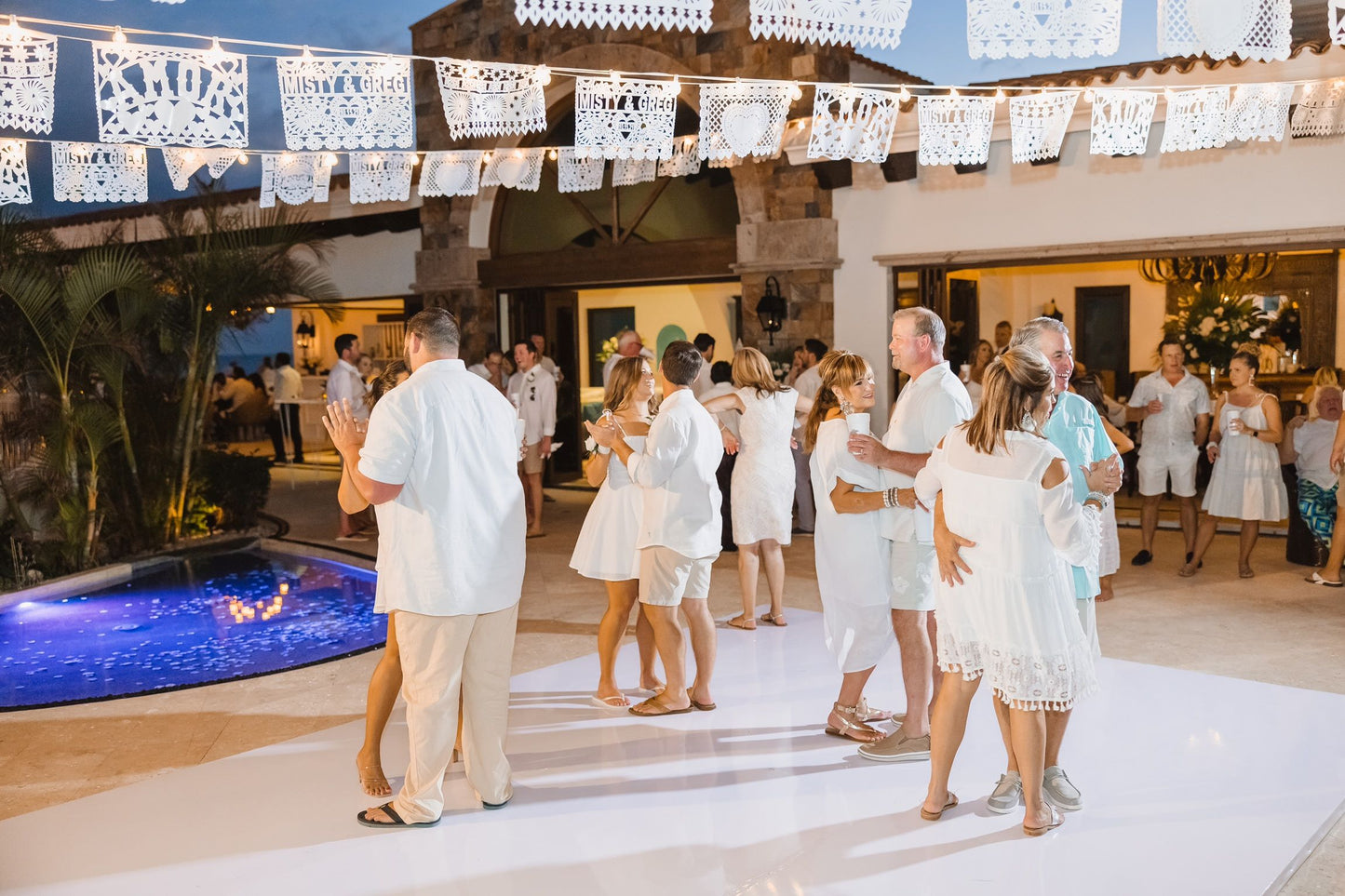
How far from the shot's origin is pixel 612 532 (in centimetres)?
497

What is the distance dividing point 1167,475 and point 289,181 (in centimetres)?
617

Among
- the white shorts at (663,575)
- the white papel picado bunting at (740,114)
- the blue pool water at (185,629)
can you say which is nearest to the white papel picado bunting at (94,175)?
the blue pool water at (185,629)

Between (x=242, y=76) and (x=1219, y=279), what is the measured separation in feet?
34.8

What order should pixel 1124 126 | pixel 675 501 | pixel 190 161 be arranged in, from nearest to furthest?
pixel 675 501, pixel 1124 126, pixel 190 161

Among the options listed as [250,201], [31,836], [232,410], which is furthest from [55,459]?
[232,410]

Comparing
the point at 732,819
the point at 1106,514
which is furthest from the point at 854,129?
the point at 732,819

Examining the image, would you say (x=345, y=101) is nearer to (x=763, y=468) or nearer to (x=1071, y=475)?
(x=763, y=468)

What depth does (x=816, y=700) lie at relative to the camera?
200 inches

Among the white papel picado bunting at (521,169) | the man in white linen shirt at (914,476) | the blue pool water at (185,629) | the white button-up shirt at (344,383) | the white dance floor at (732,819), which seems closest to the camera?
the white dance floor at (732,819)

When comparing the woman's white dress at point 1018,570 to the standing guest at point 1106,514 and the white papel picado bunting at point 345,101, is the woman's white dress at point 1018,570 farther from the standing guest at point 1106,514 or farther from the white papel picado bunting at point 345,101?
the white papel picado bunting at point 345,101

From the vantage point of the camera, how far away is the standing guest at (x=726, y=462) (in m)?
7.68

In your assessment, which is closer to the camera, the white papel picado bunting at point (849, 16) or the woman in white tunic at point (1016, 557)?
the woman in white tunic at point (1016, 557)

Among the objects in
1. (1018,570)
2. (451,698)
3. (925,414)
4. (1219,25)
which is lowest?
(451,698)

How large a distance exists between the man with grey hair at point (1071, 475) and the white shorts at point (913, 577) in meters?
0.50
